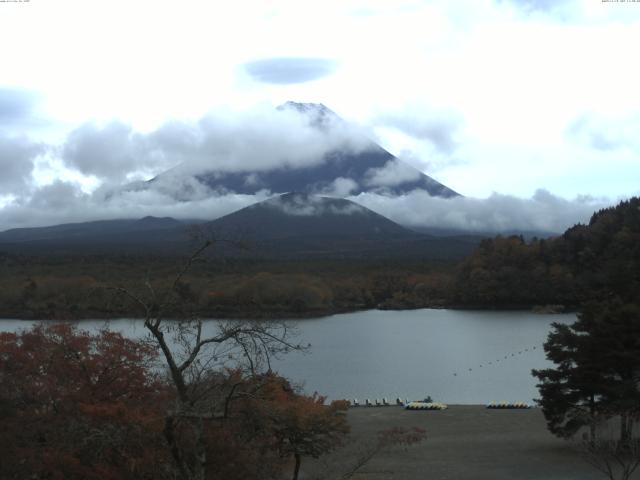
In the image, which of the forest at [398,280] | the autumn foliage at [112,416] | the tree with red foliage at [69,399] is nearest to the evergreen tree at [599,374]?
the autumn foliage at [112,416]

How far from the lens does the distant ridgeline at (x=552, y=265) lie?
5934cm

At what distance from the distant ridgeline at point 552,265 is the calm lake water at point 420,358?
841 centimetres

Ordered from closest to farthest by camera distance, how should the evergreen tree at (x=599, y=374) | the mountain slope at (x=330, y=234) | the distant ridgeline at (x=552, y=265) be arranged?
the evergreen tree at (x=599, y=374), the distant ridgeline at (x=552, y=265), the mountain slope at (x=330, y=234)

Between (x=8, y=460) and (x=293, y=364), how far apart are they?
2277 cm

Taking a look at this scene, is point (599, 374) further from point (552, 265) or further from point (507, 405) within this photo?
point (552, 265)

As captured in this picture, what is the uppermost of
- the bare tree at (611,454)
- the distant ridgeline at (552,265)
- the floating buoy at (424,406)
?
the distant ridgeline at (552,265)

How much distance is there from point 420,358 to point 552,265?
115 ft

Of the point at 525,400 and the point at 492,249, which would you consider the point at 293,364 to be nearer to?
the point at 525,400

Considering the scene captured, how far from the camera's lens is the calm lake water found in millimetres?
24719

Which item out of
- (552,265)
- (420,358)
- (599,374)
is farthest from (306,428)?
(552,265)

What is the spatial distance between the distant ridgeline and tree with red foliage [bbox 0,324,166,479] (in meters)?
50.9

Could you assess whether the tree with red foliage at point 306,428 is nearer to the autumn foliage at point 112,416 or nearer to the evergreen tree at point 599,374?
the autumn foliage at point 112,416

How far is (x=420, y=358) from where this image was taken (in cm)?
3225

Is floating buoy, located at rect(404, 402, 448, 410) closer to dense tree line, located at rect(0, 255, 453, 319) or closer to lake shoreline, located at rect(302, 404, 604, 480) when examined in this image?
lake shoreline, located at rect(302, 404, 604, 480)
